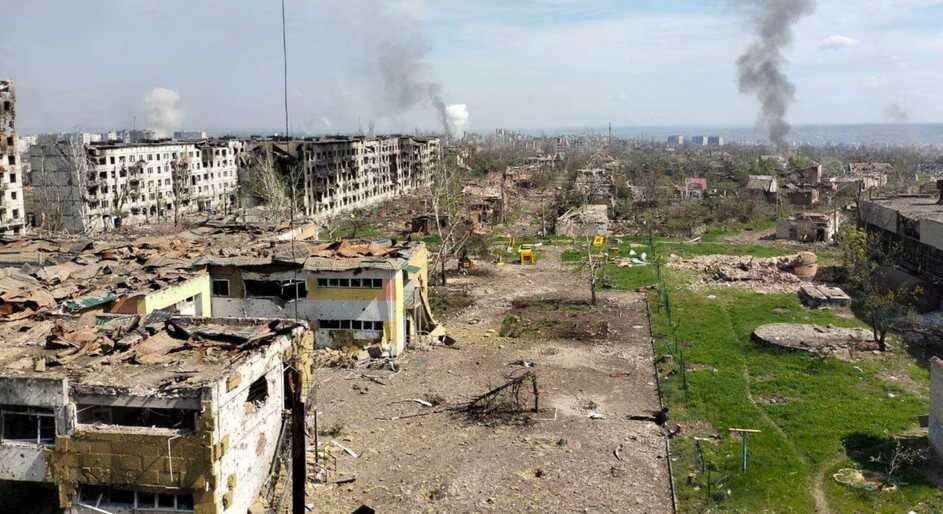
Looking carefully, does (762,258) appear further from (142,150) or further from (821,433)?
(142,150)

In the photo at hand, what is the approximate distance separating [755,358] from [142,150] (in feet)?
151

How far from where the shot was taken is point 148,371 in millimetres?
11352

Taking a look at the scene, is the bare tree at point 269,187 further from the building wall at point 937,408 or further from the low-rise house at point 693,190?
the low-rise house at point 693,190

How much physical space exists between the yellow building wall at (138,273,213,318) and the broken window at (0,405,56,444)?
611cm

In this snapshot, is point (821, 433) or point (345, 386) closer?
point (821, 433)

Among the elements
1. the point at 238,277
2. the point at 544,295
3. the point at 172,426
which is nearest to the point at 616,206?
the point at 544,295

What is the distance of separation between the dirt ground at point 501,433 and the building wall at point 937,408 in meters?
4.88

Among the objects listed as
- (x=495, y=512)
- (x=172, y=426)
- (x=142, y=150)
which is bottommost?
(x=495, y=512)

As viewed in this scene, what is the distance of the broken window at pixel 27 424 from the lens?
10.3m

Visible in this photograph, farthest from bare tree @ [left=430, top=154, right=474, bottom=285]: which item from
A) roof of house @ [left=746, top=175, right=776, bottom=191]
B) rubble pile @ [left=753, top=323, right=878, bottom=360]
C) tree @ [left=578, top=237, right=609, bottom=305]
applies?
roof of house @ [left=746, top=175, right=776, bottom=191]

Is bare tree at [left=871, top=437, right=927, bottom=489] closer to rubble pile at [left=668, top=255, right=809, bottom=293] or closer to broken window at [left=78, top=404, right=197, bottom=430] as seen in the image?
broken window at [left=78, top=404, right=197, bottom=430]

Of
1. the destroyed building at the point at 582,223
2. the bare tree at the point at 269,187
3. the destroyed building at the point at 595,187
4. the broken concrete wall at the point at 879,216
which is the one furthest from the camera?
Result: the destroyed building at the point at 595,187

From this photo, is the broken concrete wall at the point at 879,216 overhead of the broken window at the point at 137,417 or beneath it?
overhead

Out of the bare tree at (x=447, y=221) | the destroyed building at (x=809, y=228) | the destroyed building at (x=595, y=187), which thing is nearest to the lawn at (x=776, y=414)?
the bare tree at (x=447, y=221)
